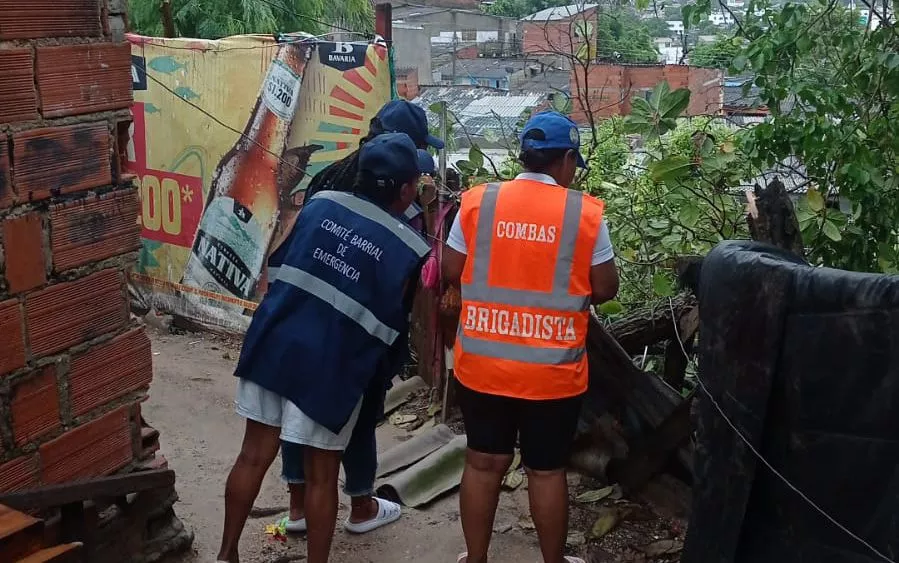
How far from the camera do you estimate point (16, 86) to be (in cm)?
265

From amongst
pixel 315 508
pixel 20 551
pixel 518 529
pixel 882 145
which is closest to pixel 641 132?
pixel 882 145

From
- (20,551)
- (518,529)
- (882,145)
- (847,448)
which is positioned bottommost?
(518,529)

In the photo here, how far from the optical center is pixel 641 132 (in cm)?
459

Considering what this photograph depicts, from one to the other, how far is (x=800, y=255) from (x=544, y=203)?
0.83m

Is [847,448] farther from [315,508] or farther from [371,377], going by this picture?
[315,508]

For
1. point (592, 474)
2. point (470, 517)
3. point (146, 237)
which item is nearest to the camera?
point (470, 517)

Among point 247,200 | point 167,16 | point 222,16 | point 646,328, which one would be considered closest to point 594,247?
point 646,328

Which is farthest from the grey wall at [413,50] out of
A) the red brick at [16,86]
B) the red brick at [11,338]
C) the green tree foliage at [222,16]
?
the red brick at [11,338]

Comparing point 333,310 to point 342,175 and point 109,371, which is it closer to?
point 109,371

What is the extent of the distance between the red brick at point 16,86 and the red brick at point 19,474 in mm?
1037

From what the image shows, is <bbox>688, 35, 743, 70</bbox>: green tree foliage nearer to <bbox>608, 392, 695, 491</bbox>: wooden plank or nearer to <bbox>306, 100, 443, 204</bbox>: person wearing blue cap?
<bbox>306, 100, 443, 204</bbox>: person wearing blue cap

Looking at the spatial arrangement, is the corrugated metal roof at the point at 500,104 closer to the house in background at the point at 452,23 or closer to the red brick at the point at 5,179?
the red brick at the point at 5,179

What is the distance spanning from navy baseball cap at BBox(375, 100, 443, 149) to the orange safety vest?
1.00 m

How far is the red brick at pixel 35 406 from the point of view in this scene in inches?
108
